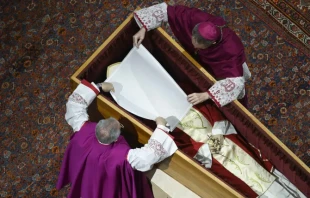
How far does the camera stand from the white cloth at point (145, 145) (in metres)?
2.30

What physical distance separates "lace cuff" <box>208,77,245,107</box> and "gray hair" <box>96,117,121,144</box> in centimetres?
59

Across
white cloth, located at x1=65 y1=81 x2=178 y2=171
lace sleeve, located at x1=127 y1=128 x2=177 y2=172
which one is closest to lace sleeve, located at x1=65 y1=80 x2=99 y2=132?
white cloth, located at x1=65 y1=81 x2=178 y2=171

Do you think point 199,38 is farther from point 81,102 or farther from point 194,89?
point 81,102

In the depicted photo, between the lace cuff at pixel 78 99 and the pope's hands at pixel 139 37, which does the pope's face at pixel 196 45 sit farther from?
the lace cuff at pixel 78 99

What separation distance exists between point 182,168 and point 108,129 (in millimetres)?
470

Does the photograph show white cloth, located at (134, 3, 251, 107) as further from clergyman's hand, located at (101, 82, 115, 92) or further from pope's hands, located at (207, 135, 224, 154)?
clergyman's hand, located at (101, 82, 115, 92)

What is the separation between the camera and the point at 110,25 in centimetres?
348

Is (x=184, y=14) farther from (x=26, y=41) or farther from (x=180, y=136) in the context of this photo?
(x=26, y=41)

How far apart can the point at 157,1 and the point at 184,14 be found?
1008 millimetres

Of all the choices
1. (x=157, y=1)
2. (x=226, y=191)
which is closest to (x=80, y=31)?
(x=157, y=1)

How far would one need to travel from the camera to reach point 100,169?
2.37m

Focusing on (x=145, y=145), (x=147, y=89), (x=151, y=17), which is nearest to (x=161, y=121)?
(x=145, y=145)

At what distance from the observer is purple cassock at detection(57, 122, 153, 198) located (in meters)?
2.33

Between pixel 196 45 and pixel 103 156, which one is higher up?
pixel 196 45
